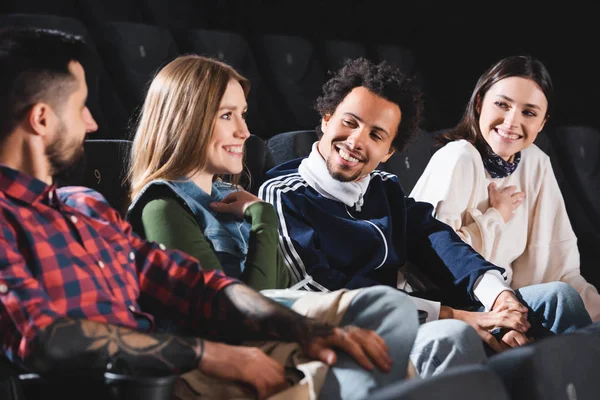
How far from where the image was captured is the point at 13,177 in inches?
26.7

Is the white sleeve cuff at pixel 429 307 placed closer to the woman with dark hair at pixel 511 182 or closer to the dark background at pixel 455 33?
the woman with dark hair at pixel 511 182

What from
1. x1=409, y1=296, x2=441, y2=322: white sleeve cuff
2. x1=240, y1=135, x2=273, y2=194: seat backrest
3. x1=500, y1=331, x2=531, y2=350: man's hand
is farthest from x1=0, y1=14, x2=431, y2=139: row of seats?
x1=500, y1=331, x2=531, y2=350: man's hand

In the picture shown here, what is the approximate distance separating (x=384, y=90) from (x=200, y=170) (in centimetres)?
34

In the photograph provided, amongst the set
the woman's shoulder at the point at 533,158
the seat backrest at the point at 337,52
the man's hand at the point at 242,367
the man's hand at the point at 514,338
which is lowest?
the man's hand at the point at 514,338

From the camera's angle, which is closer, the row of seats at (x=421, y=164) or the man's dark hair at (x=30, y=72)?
the man's dark hair at (x=30, y=72)

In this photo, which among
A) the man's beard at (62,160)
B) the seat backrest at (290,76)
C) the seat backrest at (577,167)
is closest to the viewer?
the man's beard at (62,160)

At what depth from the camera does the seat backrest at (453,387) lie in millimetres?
605

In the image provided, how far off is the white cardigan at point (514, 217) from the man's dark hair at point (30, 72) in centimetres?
71

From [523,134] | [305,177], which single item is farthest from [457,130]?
[305,177]

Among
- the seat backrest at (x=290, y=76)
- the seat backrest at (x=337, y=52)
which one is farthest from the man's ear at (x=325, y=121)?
the seat backrest at (x=337, y=52)

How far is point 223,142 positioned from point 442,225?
1.30 feet

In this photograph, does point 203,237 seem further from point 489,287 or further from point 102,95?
point 102,95

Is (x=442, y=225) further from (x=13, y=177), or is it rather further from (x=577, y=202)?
(x=577, y=202)

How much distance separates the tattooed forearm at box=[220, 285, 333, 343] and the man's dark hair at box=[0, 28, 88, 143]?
23 cm
